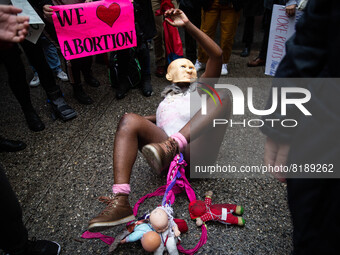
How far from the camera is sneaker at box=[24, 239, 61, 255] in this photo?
1.46 metres

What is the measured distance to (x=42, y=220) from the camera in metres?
1.88

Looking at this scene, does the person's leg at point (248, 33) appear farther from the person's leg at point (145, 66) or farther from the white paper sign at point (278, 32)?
the person's leg at point (145, 66)

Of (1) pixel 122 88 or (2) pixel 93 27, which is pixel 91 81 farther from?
(2) pixel 93 27

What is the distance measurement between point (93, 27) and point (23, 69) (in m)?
0.88

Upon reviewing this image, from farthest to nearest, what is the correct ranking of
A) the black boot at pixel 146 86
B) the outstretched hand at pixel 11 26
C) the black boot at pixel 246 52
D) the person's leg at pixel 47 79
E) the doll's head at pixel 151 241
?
the black boot at pixel 246 52 < the black boot at pixel 146 86 < the person's leg at pixel 47 79 < the doll's head at pixel 151 241 < the outstretched hand at pixel 11 26

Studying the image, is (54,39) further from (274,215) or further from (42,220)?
(274,215)

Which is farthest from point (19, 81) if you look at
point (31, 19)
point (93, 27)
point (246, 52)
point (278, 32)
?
point (246, 52)

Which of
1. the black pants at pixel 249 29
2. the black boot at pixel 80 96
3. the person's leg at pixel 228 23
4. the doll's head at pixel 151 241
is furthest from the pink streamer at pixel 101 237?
the black pants at pixel 249 29

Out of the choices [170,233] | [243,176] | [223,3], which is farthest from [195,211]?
[223,3]

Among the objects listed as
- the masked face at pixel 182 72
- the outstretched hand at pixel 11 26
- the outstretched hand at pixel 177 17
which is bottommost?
the masked face at pixel 182 72

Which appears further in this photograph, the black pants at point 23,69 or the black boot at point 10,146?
the black boot at point 10,146

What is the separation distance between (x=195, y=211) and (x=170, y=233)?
0.93 feet

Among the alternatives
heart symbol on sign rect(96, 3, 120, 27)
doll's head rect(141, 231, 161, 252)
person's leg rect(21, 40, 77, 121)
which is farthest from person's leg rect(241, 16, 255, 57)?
doll's head rect(141, 231, 161, 252)

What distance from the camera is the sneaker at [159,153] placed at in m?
1.49
